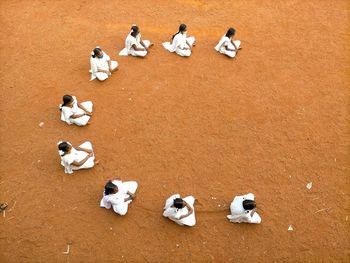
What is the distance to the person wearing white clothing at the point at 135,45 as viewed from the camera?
795cm

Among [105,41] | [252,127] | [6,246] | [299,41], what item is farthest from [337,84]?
[6,246]

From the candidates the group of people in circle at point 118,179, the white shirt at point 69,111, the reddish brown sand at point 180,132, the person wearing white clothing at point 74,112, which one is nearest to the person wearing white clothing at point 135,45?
the group of people in circle at point 118,179

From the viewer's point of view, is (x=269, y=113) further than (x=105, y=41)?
No

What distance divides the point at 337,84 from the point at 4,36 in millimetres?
8286

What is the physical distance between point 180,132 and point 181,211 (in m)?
1.83

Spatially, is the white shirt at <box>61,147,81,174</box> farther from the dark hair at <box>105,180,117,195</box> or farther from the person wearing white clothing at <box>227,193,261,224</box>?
the person wearing white clothing at <box>227,193,261,224</box>

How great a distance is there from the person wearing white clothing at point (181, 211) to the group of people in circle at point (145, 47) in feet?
11.2

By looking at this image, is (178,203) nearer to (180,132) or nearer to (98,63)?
(180,132)

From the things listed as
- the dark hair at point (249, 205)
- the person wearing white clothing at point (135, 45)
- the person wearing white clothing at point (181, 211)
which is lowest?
the person wearing white clothing at point (181, 211)

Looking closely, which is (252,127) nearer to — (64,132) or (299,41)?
(299,41)

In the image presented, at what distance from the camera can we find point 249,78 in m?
8.00

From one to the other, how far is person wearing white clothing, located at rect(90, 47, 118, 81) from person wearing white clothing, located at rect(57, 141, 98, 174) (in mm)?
1845

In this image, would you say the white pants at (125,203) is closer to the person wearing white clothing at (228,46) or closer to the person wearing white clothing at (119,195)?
the person wearing white clothing at (119,195)

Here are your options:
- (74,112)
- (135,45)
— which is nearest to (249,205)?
(74,112)
